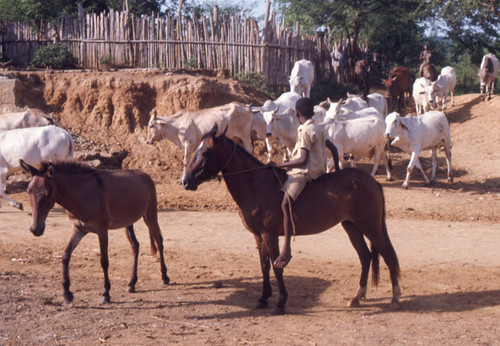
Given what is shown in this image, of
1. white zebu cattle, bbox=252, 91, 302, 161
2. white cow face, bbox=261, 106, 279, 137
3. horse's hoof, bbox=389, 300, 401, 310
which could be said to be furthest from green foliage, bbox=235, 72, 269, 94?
horse's hoof, bbox=389, 300, 401, 310

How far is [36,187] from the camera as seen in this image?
7.03 meters

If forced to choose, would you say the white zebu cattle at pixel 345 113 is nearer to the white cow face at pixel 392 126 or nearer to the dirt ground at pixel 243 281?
the white cow face at pixel 392 126

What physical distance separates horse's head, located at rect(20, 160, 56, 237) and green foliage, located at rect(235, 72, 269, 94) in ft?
49.0

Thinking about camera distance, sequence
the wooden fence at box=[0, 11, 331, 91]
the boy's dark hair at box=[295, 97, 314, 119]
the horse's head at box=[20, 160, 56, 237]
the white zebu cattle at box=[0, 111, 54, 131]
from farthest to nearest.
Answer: the wooden fence at box=[0, 11, 331, 91] < the white zebu cattle at box=[0, 111, 54, 131] < the boy's dark hair at box=[295, 97, 314, 119] < the horse's head at box=[20, 160, 56, 237]

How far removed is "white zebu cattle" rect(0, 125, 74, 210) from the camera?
1317 centimetres

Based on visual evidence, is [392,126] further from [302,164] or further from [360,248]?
[302,164]

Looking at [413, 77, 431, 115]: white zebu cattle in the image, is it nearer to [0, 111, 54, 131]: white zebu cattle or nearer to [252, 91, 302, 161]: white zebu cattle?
[252, 91, 302, 161]: white zebu cattle

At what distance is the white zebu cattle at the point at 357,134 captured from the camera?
641 inches

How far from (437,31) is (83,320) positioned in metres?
32.2

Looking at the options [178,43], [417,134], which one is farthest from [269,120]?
[178,43]

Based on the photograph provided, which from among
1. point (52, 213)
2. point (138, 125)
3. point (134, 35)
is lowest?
point (52, 213)

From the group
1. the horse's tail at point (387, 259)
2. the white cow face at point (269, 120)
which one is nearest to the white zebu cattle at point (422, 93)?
the white cow face at point (269, 120)

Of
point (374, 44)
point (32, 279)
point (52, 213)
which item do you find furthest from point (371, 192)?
point (374, 44)

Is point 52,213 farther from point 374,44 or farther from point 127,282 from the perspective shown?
point 374,44
